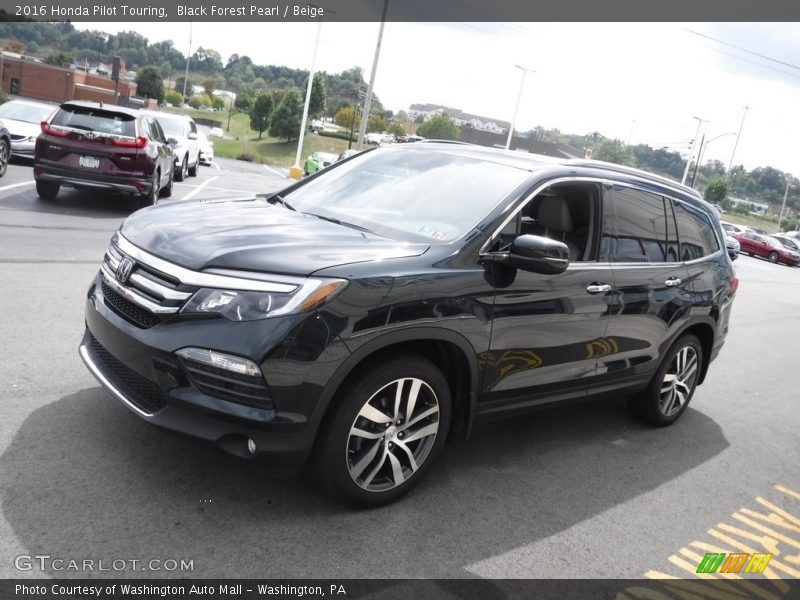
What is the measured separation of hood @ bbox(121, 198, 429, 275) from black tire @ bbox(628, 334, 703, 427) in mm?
2755

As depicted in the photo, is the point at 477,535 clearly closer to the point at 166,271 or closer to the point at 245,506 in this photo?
the point at 245,506

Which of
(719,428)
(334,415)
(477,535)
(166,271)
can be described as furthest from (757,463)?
(166,271)

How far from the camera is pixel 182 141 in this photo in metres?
18.5

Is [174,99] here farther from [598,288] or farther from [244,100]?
[598,288]

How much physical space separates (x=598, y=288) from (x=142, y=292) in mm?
2705

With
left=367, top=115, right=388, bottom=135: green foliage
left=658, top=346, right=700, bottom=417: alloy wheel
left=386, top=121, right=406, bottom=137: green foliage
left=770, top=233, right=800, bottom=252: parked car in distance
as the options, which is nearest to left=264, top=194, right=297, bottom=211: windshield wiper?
left=658, top=346, right=700, bottom=417: alloy wheel

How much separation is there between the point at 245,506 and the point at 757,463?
400 cm

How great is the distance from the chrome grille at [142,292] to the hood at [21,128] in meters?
14.6

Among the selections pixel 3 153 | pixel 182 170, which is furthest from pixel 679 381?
pixel 182 170

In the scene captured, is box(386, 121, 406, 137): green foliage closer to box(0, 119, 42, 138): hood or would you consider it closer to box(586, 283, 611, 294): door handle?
box(0, 119, 42, 138): hood

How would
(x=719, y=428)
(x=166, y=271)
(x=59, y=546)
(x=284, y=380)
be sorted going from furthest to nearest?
1. (x=719, y=428)
2. (x=166, y=271)
3. (x=284, y=380)
4. (x=59, y=546)

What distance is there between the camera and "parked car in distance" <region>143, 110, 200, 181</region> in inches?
717

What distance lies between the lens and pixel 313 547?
327cm

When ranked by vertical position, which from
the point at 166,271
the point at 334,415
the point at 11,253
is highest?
the point at 166,271
